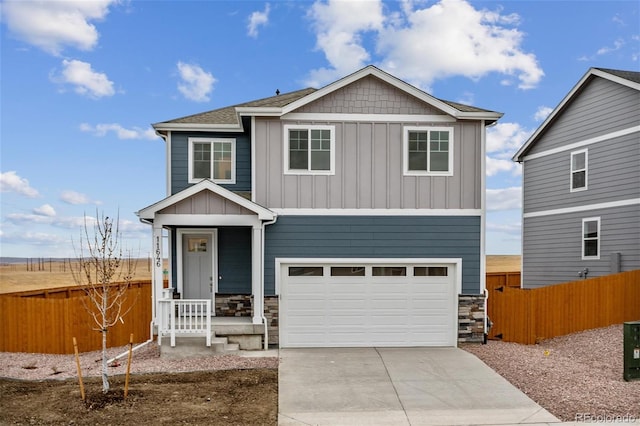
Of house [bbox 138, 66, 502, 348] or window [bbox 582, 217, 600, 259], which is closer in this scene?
house [bbox 138, 66, 502, 348]

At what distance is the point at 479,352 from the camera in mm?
10820

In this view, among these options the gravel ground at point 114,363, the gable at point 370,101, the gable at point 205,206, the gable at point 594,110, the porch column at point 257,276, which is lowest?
the gravel ground at point 114,363

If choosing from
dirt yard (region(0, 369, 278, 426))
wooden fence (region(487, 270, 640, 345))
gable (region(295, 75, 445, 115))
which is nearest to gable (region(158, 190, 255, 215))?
gable (region(295, 75, 445, 115))

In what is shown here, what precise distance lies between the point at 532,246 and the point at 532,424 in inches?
526

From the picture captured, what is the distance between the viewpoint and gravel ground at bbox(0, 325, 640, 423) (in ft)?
24.4

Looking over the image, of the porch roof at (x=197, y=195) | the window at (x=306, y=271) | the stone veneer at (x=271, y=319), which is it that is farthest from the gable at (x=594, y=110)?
the stone veneer at (x=271, y=319)

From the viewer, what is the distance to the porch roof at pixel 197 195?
10.6 meters

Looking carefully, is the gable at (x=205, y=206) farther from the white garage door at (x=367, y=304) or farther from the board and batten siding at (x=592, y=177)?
the board and batten siding at (x=592, y=177)

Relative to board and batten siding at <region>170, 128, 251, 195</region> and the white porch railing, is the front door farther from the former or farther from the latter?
the white porch railing

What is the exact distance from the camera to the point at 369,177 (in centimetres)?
1152

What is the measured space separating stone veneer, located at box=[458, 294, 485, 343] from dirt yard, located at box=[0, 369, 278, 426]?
4959mm

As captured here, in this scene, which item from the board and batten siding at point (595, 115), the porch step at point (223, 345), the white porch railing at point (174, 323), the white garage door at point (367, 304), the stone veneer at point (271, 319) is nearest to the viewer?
the white porch railing at point (174, 323)

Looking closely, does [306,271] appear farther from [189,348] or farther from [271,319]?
[189,348]

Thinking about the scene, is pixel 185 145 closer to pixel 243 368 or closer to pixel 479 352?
pixel 243 368
